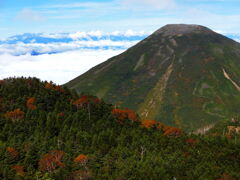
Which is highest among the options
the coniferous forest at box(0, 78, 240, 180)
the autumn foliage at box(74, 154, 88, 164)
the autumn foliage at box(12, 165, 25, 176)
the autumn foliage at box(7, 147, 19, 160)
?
the autumn foliage at box(12, 165, 25, 176)

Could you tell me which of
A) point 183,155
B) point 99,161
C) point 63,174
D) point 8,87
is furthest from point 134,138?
point 8,87

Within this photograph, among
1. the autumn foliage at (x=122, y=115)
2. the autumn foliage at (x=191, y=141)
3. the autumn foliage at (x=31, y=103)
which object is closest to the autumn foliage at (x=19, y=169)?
the autumn foliage at (x=31, y=103)

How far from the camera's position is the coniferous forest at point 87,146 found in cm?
10650

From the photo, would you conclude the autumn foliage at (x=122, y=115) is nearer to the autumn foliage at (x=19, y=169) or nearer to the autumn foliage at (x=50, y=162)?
the autumn foliage at (x=50, y=162)

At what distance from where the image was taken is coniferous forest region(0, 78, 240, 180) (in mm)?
106500

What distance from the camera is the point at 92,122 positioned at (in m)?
165

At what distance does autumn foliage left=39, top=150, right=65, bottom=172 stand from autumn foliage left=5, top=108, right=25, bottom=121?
53.3 metres

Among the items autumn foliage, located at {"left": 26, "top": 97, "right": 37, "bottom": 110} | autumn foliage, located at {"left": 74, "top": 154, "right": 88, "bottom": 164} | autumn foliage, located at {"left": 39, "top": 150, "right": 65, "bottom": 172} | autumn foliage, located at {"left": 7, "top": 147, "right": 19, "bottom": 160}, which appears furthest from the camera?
autumn foliage, located at {"left": 26, "top": 97, "right": 37, "bottom": 110}

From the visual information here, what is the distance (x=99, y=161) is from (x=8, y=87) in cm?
10245

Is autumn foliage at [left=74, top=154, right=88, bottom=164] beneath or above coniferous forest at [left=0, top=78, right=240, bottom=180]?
above

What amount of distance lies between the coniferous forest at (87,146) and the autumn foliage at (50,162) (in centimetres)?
33

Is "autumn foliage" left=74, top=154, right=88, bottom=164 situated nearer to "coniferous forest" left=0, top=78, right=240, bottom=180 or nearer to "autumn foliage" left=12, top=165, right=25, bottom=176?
"coniferous forest" left=0, top=78, right=240, bottom=180

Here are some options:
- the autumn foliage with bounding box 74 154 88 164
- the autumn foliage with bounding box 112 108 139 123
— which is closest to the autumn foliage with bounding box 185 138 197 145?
the autumn foliage with bounding box 112 108 139 123

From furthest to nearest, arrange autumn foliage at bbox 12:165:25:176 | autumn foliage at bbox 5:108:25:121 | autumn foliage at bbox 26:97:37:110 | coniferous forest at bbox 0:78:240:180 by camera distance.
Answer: autumn foliage at bbox 26:97:37:110, autumn foliage at bbox 5:108:25:121, coniferous forest at bbox 0:78:240:180, autumn foliage at bbox 12:165:25:176
